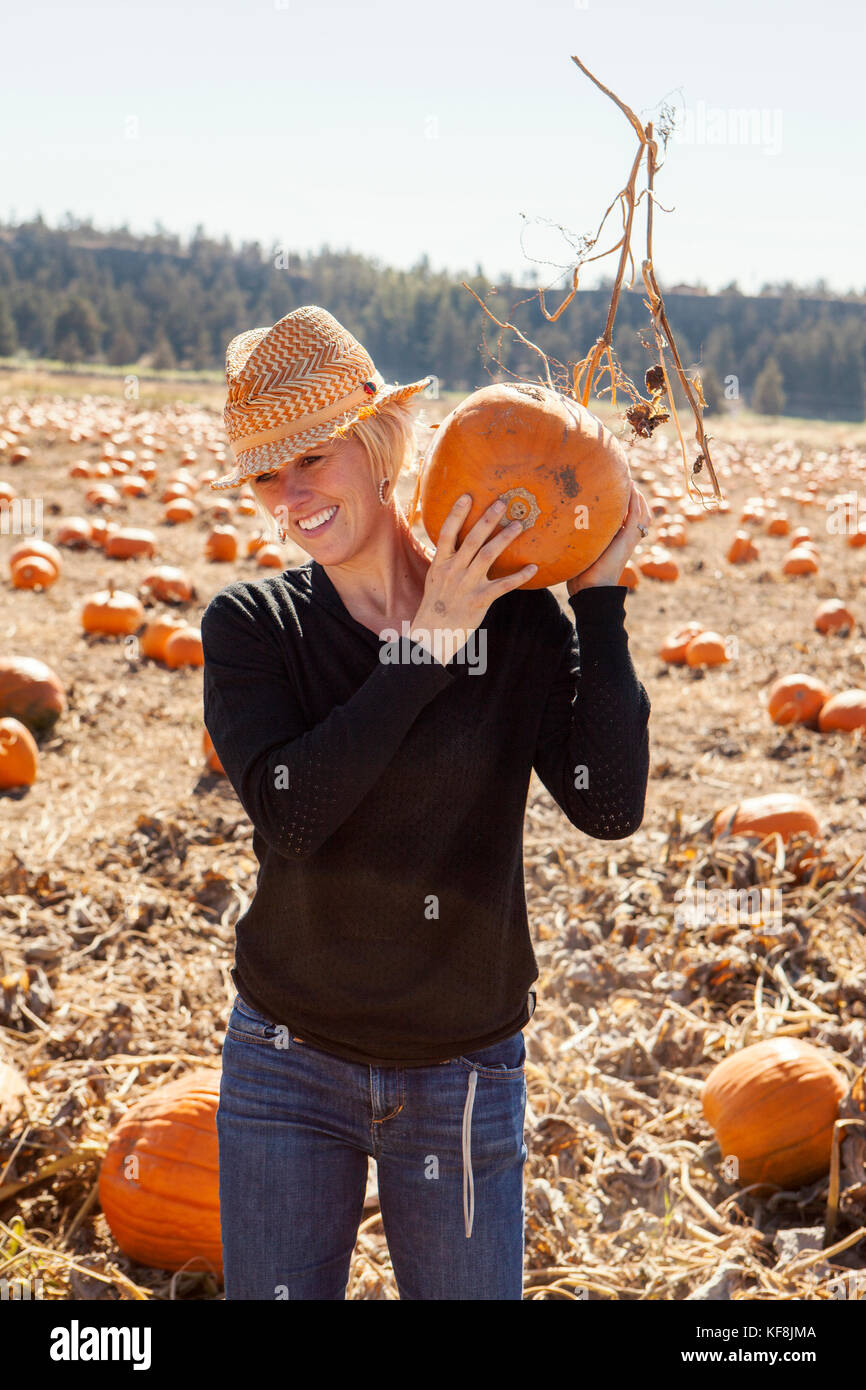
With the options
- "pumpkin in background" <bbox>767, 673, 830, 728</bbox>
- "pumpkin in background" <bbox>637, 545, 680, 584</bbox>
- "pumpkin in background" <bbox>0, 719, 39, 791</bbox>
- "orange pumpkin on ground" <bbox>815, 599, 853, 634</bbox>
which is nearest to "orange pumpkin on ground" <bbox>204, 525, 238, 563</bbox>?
"pumpkin in background" <bbox>637, 545, 680, 584</bbox>

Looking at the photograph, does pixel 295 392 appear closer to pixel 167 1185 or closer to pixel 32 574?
pixel 167 1185

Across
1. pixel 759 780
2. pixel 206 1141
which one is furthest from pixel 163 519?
pixel 206 1141

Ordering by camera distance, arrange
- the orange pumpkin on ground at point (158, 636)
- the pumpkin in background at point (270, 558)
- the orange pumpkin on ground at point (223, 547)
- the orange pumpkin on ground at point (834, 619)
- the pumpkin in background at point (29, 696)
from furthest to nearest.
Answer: the orange pumpkin on ground at point (223, 547) → the pumpkin in background at point (270, 558) → the orange pumpkin on ground at point (834, 619) → the orange pumpkin on ground at point (158, 636) → the pumpkin in background at point (29, 696)

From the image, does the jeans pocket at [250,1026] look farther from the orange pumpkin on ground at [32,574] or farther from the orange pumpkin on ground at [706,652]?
the orange pumpkin on ground at [32,574]

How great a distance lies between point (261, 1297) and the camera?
2061mm

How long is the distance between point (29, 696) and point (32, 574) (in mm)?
3942

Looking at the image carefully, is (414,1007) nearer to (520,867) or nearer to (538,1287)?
(520,867)

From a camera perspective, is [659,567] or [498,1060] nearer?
[498,1060]

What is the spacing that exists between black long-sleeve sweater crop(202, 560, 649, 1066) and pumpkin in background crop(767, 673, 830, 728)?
623 cm

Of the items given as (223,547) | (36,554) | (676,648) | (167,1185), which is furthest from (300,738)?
(223,547)

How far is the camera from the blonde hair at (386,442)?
7.10 feet

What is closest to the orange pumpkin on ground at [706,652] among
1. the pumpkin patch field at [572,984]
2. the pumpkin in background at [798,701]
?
the pumpkin patch field at [572,984]

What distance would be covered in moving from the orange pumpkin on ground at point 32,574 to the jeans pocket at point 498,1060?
9815mm

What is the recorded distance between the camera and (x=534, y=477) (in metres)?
2.10
